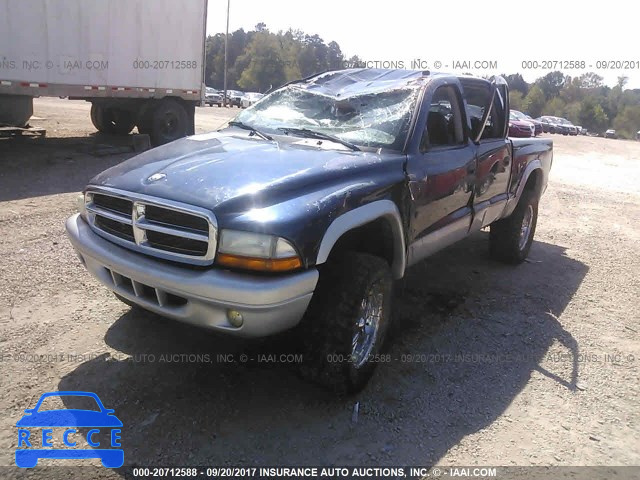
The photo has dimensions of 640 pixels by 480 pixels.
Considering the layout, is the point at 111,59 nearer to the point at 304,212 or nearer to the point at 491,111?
the point at 491,111

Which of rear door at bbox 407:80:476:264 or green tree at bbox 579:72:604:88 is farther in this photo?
green tree at bbox 579:72:604:88

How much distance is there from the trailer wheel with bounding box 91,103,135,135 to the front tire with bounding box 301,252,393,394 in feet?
39.7

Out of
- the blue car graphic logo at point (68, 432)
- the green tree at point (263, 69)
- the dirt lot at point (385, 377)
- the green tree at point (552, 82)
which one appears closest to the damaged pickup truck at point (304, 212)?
the dirt lot at point (385, 377)

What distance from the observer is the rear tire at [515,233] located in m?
5.66

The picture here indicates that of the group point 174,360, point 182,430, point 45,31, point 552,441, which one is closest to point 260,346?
point 174,360

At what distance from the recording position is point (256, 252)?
99.7 inches

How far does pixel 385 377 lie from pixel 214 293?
4.65 feet

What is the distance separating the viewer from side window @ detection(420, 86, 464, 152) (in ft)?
12.6

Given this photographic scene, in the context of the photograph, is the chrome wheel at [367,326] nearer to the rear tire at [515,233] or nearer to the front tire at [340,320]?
the front tire at [340,320]

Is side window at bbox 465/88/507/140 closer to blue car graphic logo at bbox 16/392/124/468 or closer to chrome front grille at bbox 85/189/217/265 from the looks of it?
chrome front grille at bbox 85/189/217/265

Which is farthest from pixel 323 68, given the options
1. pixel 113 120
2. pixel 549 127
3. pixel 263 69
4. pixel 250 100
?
pixel 250 100

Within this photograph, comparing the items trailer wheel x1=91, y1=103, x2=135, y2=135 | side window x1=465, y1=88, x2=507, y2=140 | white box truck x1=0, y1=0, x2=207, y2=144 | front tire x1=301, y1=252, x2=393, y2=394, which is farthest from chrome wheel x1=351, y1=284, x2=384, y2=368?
trailer wheel x1=91, y1=103, x2=135, y2=135

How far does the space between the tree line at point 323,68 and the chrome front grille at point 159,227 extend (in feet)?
171

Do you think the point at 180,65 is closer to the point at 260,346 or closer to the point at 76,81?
the point at 76,81
